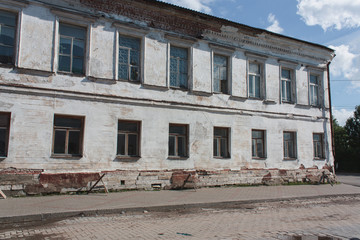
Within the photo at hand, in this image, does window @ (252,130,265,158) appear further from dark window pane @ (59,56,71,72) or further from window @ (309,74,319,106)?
dark window pane @ (59,56,71,72)

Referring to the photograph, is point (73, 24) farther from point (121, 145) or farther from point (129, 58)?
point (121, 145)

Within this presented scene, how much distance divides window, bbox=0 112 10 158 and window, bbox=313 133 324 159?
15722 millimetres

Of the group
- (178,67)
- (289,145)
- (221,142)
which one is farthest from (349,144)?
(178,67)

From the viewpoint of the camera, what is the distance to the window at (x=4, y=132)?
9.84m

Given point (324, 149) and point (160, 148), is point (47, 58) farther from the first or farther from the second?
point (324, 149)

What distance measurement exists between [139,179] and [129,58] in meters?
4.97

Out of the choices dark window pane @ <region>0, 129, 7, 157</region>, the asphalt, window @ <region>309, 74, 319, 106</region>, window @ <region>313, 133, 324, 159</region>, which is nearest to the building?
dark window pane @ <region>0, 129, 7, 157</region>

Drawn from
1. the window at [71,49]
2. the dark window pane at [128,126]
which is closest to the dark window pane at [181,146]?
the dark window pane at [128,126]

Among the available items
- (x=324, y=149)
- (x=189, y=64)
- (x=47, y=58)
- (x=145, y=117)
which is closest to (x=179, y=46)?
(x=189, y=64)

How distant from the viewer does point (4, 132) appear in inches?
391

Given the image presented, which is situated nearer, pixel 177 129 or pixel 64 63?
pixel 64 63

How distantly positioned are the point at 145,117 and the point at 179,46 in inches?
149

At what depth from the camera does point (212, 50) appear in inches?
562

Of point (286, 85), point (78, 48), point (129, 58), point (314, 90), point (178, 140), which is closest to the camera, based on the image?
point (78, 48)
